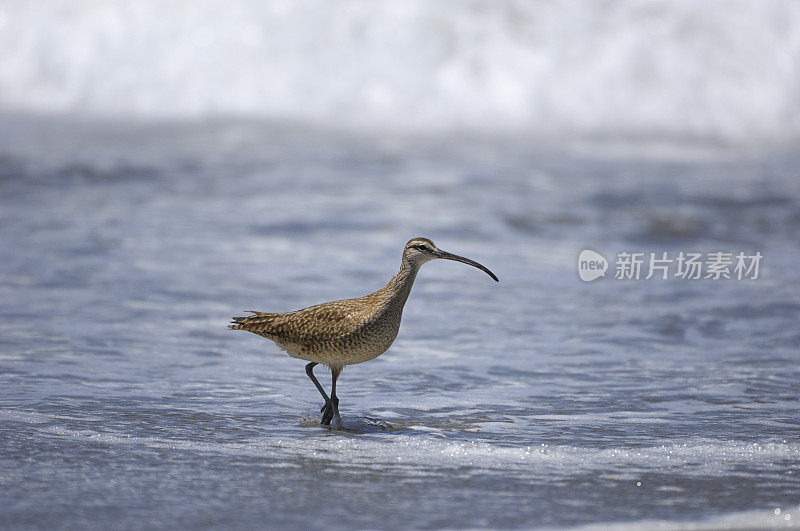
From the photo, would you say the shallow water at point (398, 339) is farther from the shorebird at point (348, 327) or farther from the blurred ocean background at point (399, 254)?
the shorebird at point (348, 327)

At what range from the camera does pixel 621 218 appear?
12562mm

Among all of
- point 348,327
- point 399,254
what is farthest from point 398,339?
point 399,254

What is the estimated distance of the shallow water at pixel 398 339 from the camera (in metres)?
4.30

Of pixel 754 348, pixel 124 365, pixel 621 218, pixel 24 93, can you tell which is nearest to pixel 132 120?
pixel 24 93

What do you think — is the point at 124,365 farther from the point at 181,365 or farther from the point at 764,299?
the point at 764,299

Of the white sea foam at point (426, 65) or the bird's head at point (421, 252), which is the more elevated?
the white sea foam at point (426, 65)

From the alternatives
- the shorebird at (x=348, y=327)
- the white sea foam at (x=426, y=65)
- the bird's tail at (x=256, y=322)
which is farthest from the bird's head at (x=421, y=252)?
the white sea foam at (x=426, y=65)

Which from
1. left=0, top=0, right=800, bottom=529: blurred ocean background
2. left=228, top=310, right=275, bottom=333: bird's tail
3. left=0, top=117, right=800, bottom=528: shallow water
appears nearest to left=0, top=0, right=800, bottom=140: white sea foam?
left=0, top=0, right=800, bottom=529: blurred ocean background

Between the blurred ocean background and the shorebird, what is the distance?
14.3 inches

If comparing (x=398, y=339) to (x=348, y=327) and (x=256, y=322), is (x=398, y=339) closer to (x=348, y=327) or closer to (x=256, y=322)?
(x=256, y=322)

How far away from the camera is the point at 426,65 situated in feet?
53.1

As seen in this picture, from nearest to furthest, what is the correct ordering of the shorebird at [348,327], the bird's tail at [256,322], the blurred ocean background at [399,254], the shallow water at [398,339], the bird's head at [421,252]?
the shallow water at [398,339], the blurred ocean background at [399,254], the shorebird at [348,327], the bird's head at [421,252], the bird's tail at [256,322]

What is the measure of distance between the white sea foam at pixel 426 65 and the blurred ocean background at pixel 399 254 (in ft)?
0.15

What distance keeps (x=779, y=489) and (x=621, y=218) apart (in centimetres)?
840
